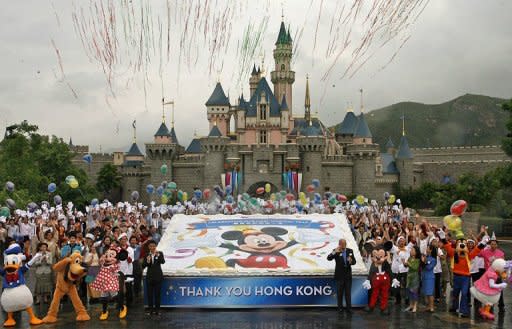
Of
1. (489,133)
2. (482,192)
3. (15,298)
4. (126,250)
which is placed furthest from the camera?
(489,133)

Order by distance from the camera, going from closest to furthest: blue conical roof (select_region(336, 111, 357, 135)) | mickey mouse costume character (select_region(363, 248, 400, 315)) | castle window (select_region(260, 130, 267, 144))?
mickey mouse costume character (select_region(363, 248, 400, 315))
castle window (select_region(260, 130, 267, 144))
blue conical roof (select_region(336, 111, 357, 135))

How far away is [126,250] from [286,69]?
66149mm

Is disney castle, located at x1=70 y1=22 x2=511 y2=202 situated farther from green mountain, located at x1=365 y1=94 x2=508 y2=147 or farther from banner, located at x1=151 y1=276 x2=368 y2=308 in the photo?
green mountain, located at x1=365 y1=94 x2=508 y2=147

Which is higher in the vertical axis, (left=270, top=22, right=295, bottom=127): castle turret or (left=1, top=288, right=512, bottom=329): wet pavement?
(left=270, top=22, right=295, bottom=127): castle turret

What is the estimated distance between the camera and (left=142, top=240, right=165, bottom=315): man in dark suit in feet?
33.2

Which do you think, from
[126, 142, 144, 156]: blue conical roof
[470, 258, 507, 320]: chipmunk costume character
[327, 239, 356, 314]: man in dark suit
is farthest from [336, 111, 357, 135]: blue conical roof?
[470, 258, 507, 320]: chipmunk costume character

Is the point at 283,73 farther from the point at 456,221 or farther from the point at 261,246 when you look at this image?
the point at 261,246

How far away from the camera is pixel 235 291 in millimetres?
10492

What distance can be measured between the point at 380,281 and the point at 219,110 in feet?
213

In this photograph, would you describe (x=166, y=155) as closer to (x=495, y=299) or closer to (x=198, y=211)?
(x=198, y=211)

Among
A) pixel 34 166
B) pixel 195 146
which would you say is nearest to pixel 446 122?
pixel 195 146

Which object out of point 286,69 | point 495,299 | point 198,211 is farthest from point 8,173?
point 286,69

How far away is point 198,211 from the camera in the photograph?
89.4 feet

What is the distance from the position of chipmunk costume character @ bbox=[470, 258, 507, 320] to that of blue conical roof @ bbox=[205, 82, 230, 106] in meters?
65.4
